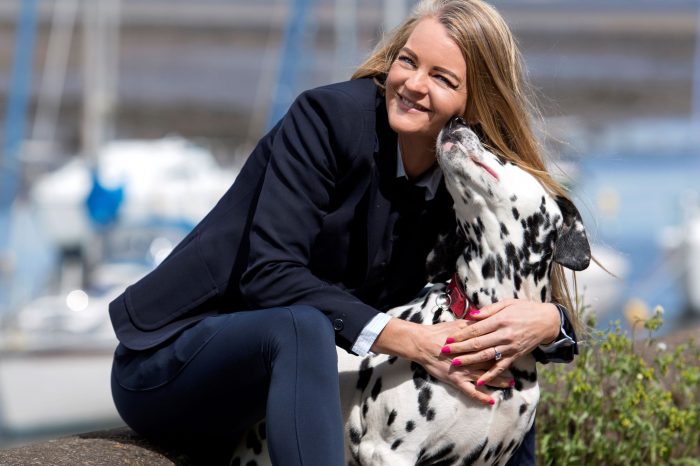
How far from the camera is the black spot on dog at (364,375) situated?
136 inches

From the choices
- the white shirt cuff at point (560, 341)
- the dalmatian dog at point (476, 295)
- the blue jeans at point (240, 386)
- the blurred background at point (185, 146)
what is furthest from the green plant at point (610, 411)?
the blue jeans at point (240, 386)

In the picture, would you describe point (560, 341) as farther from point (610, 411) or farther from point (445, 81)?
point (610, 411)

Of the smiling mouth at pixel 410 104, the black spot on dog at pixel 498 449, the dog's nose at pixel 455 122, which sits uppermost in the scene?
the smiling mouth at pixel 410 104

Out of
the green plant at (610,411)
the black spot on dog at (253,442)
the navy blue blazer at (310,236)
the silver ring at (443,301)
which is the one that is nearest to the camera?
the navy blue blazer at (310,236)

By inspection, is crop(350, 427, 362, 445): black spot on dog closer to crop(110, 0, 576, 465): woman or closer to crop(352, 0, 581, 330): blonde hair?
crop(110, 0, 576, 465): woman

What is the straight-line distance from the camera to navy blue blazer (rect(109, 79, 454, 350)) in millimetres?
3330

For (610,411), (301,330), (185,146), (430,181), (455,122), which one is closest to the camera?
(301,330)

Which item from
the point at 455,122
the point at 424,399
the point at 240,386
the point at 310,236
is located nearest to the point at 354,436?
the point at 424,399

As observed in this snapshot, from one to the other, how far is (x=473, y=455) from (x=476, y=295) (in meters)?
0.44

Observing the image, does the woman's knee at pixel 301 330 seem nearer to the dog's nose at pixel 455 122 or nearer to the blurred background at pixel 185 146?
the dog's nose at pixel 455 122

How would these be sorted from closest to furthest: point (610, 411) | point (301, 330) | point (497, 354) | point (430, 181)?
1. point (301, 330)
2. point (497, 354)
3. point (430, 181)
4. point (610, 411)

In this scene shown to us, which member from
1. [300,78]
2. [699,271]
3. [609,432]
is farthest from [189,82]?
[609,432]

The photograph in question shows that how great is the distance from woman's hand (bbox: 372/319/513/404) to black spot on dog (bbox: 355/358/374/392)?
0.18 m

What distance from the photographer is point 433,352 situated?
10.8 feet
